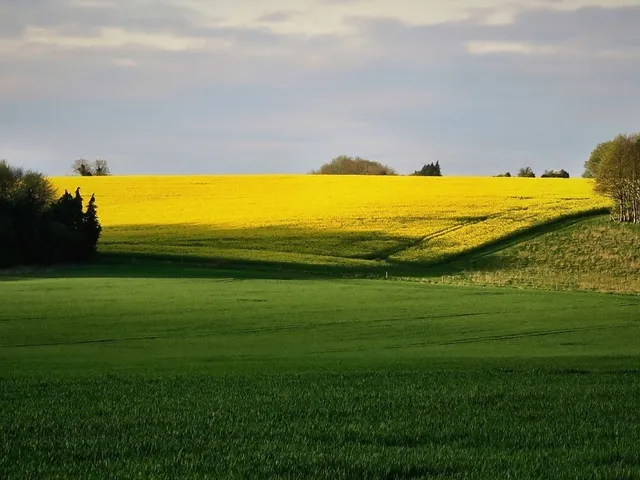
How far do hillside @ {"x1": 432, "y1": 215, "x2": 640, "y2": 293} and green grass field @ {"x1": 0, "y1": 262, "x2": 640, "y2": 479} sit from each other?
16585mm

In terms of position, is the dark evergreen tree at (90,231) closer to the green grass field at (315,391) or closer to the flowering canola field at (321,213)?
the flowering canola field at (321,213)

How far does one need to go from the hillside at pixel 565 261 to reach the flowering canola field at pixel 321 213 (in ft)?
8.21

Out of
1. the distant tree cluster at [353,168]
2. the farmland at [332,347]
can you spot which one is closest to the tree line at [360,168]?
the distant tree cluster at [353,168]

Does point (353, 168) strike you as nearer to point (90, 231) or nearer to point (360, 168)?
point (360, 168)

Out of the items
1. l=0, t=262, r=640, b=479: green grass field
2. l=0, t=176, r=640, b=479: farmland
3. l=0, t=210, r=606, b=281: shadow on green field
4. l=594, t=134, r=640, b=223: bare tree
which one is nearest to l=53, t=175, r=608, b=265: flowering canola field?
l=0, t=176, r=640, b=479: farmland

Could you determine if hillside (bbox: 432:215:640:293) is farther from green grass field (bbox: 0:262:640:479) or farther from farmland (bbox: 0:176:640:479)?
green grass field (bbox: 0:262:640:479)

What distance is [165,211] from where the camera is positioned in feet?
277

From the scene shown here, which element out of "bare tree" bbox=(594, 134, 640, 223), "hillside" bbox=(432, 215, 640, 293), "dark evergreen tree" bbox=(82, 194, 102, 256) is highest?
"bare tree" bbox=(594, 134, 640, 223)

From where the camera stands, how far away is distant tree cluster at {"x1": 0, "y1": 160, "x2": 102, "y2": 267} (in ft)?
205

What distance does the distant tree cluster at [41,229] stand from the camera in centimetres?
6247

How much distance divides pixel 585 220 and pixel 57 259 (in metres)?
42.2

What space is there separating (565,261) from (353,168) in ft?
291

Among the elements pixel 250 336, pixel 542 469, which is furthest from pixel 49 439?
pixel 250 336

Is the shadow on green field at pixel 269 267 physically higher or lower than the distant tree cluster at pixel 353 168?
lower
